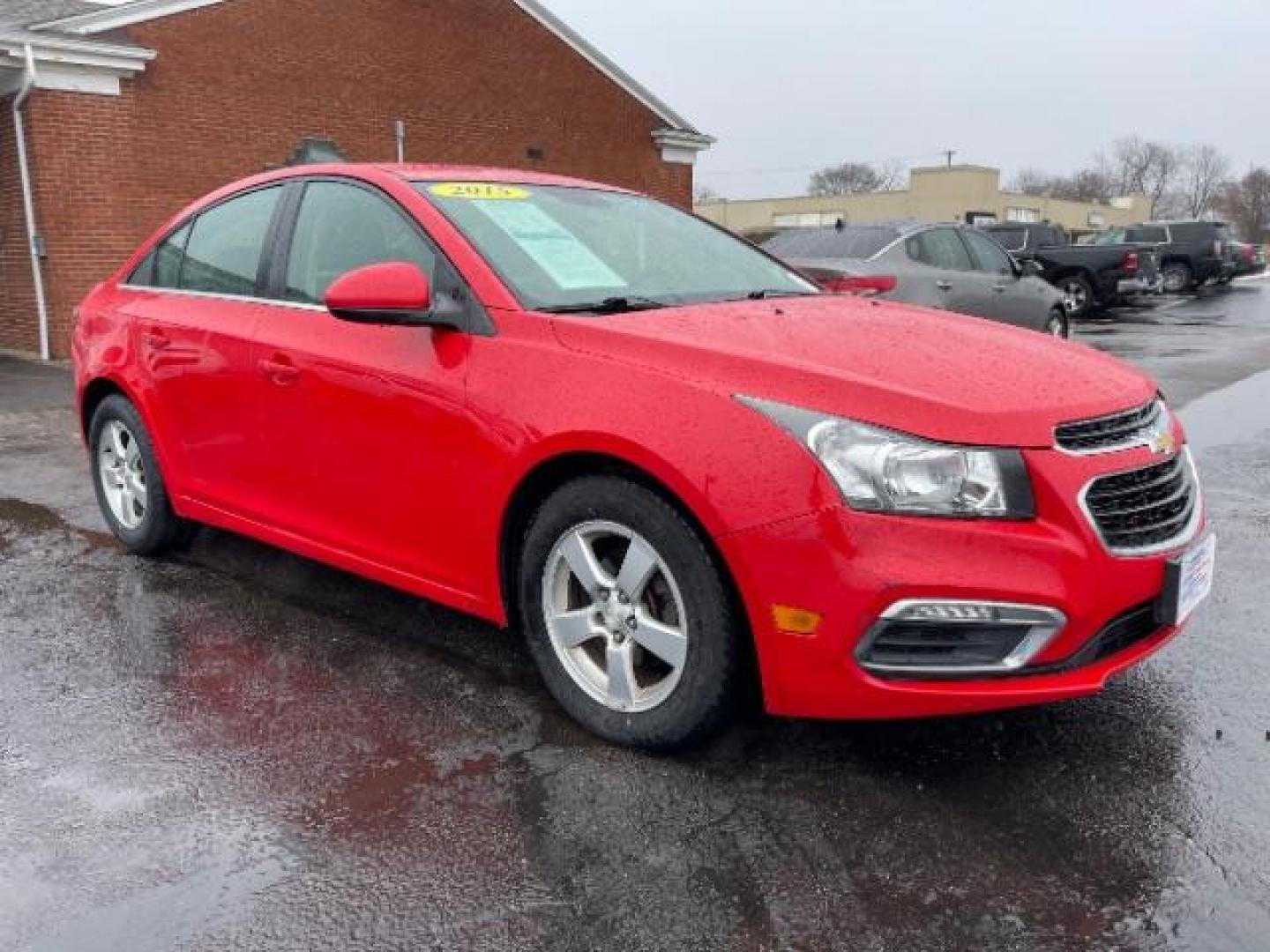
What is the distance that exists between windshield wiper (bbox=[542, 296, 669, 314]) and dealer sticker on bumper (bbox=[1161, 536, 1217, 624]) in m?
1.57

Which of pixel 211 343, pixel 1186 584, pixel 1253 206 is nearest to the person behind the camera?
pixel 1186 584

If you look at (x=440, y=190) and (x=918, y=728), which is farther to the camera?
(x=440, y=190)

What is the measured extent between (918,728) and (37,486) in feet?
17.4

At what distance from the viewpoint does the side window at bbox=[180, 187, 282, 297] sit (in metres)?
4.08

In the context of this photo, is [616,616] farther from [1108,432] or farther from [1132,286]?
[1132,286]

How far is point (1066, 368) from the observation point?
3.00 meters

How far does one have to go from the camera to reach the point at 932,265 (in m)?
10.4

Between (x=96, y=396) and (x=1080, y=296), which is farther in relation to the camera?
(x=1080, y=296)

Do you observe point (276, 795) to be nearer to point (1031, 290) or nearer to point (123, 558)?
point (123, 558)

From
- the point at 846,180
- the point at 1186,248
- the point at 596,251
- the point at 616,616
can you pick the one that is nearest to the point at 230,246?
the point at 596,251

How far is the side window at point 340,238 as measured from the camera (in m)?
3.55

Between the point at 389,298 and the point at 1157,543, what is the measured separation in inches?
84.5

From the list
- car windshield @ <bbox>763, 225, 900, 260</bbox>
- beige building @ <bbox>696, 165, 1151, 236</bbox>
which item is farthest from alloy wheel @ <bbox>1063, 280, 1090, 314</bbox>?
beige building @ <bbox>696, 165, 1151, 236</bbox>

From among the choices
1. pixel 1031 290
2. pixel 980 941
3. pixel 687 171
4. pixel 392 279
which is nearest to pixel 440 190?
pixel 392 279
